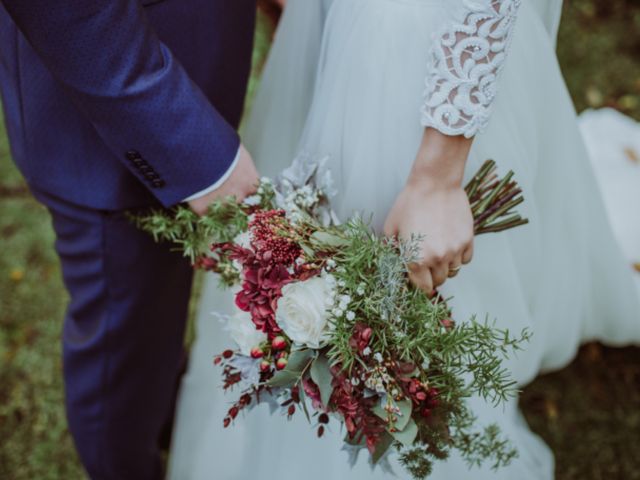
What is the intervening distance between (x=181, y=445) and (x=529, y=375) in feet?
3.27

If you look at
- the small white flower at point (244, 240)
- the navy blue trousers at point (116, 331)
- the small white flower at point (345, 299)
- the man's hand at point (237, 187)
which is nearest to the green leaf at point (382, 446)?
the small white flower at point (345, 299)

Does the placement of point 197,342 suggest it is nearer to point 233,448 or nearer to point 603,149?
point 233,448

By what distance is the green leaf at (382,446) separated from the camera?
42.4 inches

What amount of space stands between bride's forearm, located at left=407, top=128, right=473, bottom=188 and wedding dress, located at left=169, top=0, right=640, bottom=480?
1.2 inches

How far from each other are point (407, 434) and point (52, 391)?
1.56 metres

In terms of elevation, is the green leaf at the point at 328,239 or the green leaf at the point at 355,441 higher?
the green leaf at the point at 328,239

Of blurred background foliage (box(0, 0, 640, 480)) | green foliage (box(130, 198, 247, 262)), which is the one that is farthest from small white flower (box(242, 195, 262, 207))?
blurred background foliage (box(0, 0, 640, 480))

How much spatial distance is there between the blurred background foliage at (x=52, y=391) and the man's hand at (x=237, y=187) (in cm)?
124

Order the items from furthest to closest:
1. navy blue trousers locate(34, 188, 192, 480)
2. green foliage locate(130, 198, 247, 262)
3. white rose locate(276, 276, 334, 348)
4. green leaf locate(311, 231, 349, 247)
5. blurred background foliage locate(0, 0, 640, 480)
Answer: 1. blurred background foliage locate(0, 0, 640, 480)
2. navy blue trousers locate(34, 188, 192, 480)
3. green foliage locate(130, 198, 247, 262)
4. green leaf locate(311, 231, 349, 247)
5. white rose locate(276, 276, 334, 348)

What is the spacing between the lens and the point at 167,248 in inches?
56.6

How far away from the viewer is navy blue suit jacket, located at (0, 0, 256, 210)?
101 cm

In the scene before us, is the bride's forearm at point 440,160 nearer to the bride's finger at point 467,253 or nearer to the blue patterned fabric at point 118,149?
the bride's finger at point 467,253

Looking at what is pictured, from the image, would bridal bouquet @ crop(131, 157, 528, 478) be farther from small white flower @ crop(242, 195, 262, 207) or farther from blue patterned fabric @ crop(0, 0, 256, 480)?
blue patterned fabric @ crop(0, 0, 256, 480)

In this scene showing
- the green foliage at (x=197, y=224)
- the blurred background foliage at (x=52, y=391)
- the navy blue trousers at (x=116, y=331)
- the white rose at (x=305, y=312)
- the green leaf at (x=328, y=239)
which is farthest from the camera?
the blurred background foliage at (x=52, y=391)
